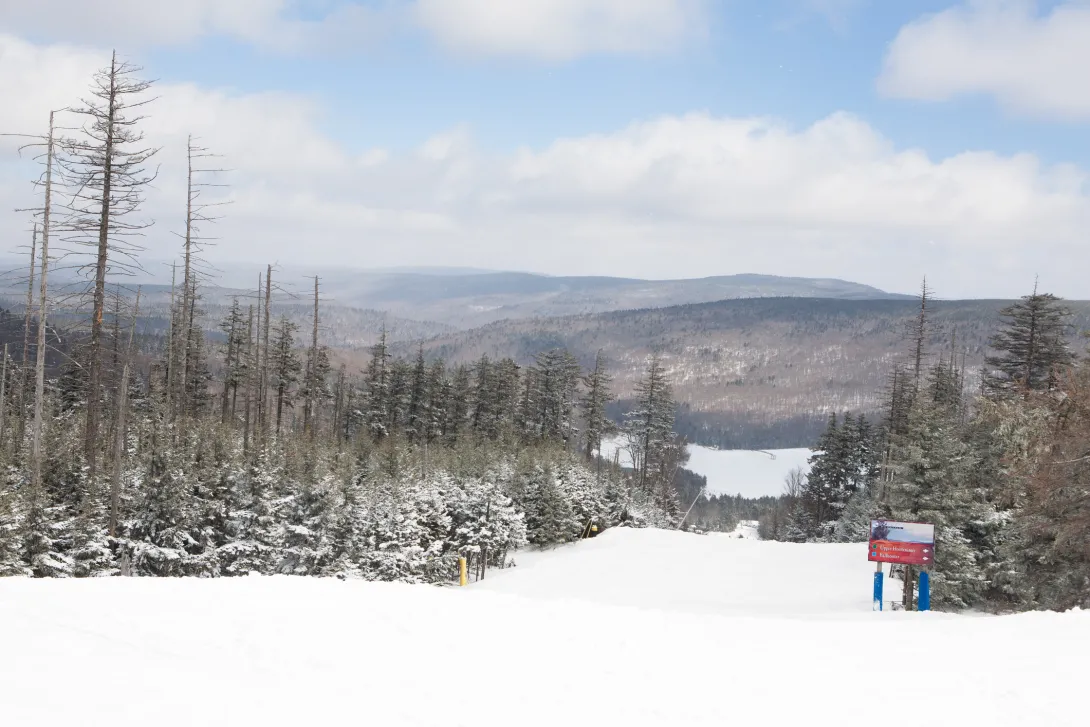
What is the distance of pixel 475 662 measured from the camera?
1035 cm

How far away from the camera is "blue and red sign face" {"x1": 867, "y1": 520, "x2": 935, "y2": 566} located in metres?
23.2

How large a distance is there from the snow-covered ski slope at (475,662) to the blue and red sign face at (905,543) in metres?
8.73

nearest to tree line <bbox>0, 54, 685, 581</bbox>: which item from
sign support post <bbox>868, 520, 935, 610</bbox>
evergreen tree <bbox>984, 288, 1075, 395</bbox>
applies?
sign support post <bbox>868, 520, 935, 610</bbox>

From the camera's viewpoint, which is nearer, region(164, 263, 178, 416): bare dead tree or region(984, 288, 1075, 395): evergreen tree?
region(164, 263, 178, 416): bare dead tree

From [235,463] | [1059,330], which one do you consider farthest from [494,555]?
[1059,330]

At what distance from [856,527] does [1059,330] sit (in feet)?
70.9

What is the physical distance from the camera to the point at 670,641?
39.0 ft

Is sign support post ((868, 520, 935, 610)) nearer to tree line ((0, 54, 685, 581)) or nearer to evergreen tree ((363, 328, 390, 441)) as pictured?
tree line ((0, 54, 685, 581))

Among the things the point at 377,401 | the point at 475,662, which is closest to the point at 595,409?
the point at 377,401

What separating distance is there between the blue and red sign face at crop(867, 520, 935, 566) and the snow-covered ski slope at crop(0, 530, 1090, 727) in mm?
8728

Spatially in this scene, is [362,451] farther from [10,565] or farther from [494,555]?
[10,565]

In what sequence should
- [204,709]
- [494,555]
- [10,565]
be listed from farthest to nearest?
[494,555] < [10,565] < [204,709]

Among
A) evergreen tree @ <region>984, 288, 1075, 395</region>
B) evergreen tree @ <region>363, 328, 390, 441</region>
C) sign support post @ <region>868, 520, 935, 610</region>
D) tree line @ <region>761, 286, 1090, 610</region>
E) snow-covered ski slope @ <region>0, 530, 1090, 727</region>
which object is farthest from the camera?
evergreen tree @ <region>363, 328, 390, 441</region>

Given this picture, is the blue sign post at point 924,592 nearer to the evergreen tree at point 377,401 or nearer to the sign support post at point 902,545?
the sign support post at point 902,545
